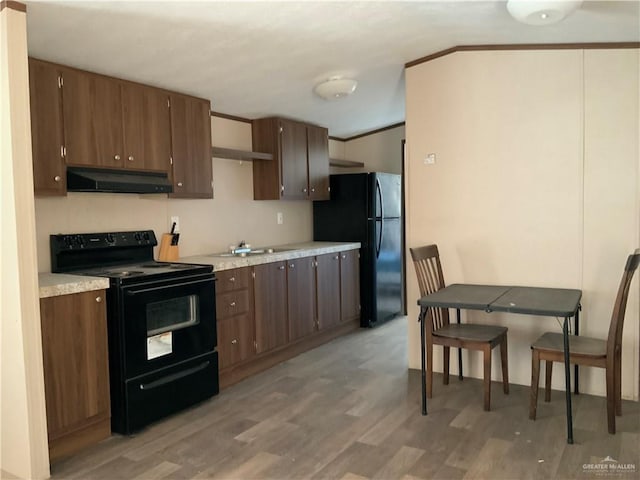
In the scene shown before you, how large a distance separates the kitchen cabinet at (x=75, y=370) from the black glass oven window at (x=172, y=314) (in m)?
0.29

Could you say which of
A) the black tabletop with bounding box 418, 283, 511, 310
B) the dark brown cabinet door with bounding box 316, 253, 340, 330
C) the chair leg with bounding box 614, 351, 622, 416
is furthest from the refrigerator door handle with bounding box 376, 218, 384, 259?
the chair leg with bounding box 614, 351, 622, 416

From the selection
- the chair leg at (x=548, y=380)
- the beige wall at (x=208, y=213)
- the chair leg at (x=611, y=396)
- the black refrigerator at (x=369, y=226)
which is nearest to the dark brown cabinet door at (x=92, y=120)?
the beige wall at (x=208, y=213)

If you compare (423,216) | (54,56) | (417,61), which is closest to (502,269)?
(423,216)

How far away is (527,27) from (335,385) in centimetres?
259

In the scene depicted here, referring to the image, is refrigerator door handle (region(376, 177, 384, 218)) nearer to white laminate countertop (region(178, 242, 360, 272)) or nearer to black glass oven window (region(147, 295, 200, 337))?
white laminate countertop (region(178, 242, 360, 272))

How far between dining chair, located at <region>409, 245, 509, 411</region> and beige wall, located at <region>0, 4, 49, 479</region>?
205cm

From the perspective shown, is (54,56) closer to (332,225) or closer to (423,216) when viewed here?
(423,216)

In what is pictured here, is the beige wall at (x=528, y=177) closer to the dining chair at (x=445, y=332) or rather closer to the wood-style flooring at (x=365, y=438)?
the dining chair at (x=445, y=332)

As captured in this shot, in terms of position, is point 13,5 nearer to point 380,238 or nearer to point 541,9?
point 541,9

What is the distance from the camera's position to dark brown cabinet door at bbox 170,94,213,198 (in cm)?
362

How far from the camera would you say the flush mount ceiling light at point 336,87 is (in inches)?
151

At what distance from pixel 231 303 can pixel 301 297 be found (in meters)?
0.89

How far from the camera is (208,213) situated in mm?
4270

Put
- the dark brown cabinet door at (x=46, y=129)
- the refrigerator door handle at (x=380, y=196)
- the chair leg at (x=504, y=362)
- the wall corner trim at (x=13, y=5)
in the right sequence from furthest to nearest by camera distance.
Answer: the refrigerator door handle at (x=380, y=196) → the chair leg at (x=504, y=362) → the dark brown cabinet door at (x=46, y=129) → the wall corner trim at (x=13, y=5)
